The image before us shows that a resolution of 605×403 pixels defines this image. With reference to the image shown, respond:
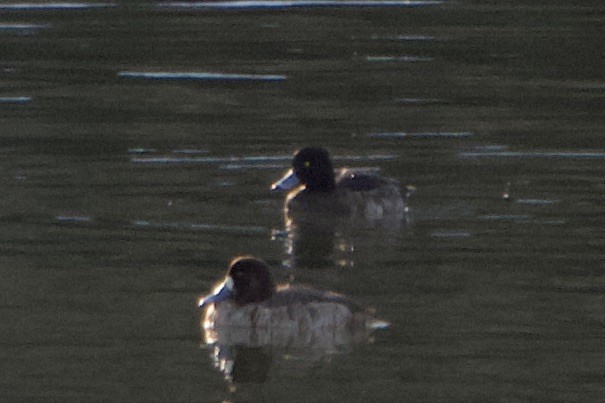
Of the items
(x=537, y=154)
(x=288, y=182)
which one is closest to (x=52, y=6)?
(x=288, y=182)

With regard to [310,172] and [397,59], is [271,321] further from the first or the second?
[397,59]

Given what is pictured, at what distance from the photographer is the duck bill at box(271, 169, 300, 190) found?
1703 cm

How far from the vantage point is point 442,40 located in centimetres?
2452

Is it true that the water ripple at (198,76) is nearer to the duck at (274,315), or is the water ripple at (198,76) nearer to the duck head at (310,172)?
the duck head at (310,172)

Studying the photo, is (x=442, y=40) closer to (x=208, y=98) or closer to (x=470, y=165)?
(x=208, y=98)

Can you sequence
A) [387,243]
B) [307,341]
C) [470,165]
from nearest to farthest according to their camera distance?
1. [307,341]
2. [387,243]
3. [470,165]

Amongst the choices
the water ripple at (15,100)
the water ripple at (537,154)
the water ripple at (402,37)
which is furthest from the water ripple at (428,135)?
the water ripple at (402,37)

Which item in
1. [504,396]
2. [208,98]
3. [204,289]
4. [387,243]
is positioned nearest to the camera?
[504,396]

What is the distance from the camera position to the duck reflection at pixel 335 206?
1598cm

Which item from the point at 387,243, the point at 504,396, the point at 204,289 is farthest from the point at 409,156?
the point at 504,396

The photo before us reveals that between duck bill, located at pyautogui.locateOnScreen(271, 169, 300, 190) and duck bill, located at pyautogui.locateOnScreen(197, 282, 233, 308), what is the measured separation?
13.2 ft

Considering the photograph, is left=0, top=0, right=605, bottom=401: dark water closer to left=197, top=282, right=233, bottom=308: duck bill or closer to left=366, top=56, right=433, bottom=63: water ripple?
left=366, top=56, right=433, bottom=63: water ripple

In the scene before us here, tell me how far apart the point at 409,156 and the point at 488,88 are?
344 cm

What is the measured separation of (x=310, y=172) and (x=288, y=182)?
28 centimetres
